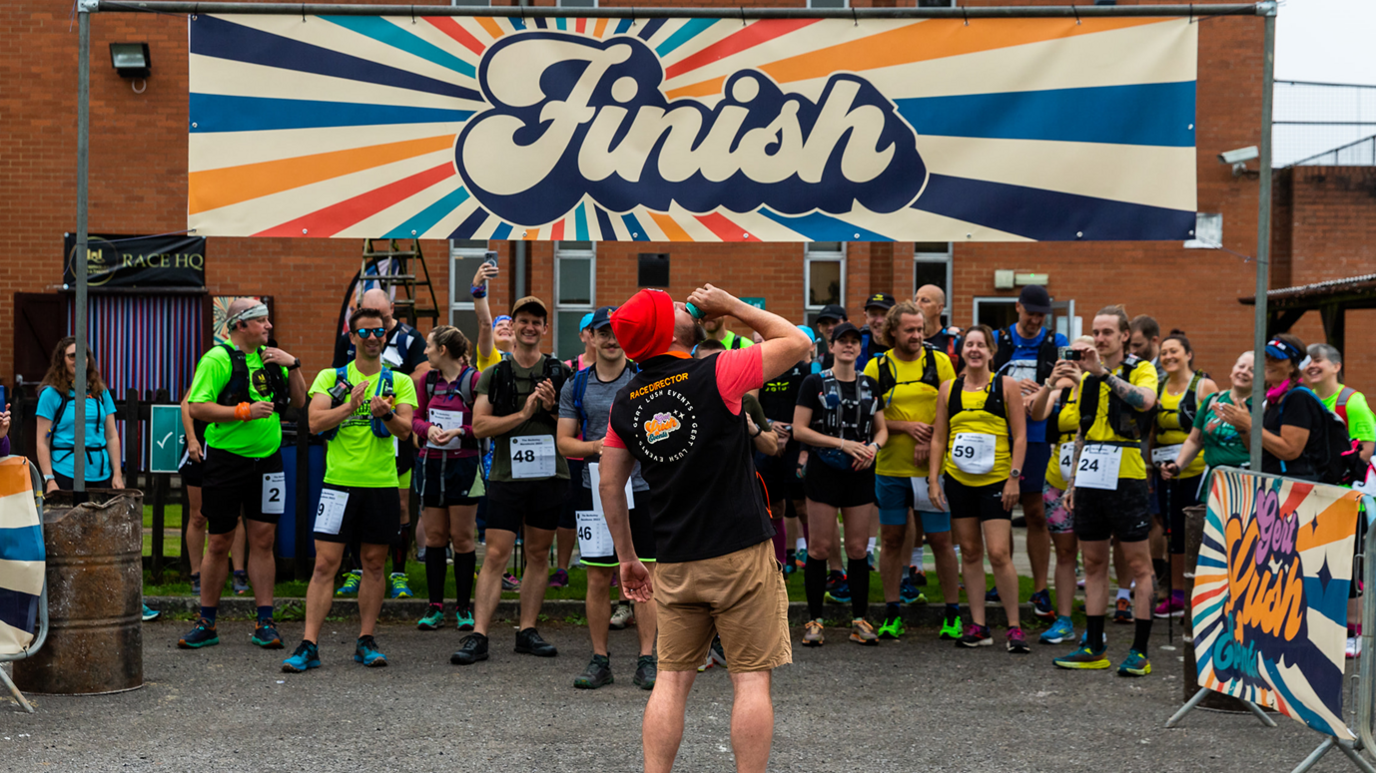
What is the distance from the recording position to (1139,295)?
16.7 m

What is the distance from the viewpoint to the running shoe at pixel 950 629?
25.1ft

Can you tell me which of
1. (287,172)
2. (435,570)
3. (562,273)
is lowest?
(435,570)

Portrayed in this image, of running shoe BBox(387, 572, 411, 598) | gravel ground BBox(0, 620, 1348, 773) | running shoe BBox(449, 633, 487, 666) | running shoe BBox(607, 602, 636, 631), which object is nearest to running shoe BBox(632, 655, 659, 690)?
gravel ground BBox(0, 620, 1348, 773)

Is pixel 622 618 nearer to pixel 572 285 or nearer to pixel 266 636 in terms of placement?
pixel 266 636

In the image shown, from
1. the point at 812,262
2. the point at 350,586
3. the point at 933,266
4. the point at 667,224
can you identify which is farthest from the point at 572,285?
the point at 667,224

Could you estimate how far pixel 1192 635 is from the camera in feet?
19.5

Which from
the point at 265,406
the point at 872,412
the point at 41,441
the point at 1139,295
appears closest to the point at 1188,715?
the point at 872,412

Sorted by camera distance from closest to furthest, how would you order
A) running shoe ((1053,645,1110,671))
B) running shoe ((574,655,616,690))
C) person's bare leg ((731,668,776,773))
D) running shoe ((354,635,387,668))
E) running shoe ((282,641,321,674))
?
person's bare leg ((731,668,776,773)) < running shoe ((574,655,616,690)) < running shoe ((282,641,321,674)) < running shoe ((354,635,387,668)) < running shoe ((1053,645,1110,671))

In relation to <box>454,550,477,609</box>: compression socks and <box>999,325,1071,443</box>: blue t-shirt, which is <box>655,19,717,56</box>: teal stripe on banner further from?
<box>454,550,477,609</box>: compression socks

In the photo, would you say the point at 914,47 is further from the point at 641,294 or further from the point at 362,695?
the point at 362,695

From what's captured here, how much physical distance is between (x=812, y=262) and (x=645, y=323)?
503 inches

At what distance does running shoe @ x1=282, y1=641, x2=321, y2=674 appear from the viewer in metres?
6.56

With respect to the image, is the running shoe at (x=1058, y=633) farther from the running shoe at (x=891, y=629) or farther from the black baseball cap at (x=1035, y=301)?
the black baseball cap at (x=1035, y=301)

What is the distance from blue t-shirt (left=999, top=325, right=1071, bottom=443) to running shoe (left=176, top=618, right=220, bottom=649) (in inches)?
212
